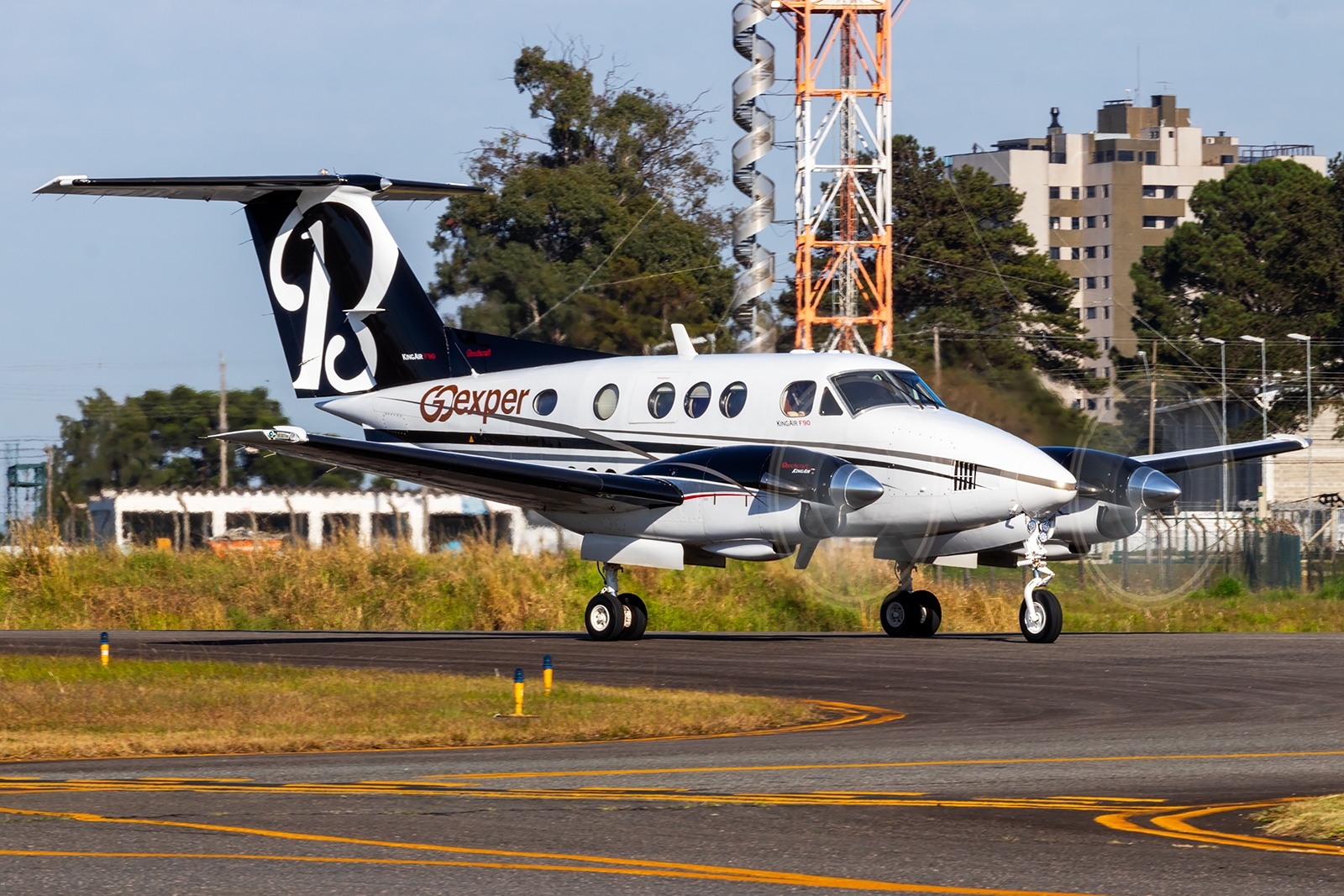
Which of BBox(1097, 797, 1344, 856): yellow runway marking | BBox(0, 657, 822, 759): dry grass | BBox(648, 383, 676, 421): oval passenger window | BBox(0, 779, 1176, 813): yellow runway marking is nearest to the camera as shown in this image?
BBox(1097, 797, 1344, 856): yellow runway marking

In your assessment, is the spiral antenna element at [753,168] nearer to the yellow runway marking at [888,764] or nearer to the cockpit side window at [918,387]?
the cockpit side window at [918,387]

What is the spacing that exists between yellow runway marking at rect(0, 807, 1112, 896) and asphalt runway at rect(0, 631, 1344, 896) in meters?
0.02

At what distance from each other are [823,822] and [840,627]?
2347 centimetres

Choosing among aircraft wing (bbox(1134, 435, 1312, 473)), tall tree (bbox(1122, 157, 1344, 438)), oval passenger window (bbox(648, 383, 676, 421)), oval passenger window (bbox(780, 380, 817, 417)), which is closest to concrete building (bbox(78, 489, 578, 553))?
oval passenger window (bbox(648, 383, 676, 421))

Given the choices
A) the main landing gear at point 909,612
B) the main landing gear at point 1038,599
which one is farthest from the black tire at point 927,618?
the main landing gear at point 1038,599

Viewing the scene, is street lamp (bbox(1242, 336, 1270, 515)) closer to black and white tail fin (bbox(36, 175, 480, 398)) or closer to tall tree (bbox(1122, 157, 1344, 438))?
tall tree (bbox(1122, 157, 1344, 438))

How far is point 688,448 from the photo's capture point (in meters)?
24.0

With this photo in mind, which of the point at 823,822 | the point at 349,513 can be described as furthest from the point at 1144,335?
the point at 823,822

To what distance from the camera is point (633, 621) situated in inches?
969

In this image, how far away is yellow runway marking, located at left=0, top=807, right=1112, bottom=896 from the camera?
25.6 feet

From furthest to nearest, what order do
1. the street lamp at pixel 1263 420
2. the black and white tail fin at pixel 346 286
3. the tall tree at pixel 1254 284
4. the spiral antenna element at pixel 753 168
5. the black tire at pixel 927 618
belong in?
the tall tree at pixel 1254 284
the street lamp at pixel 1263 420
the spiral antenna element at pixel 753 168
the black and white tail fin at pixel 346 286
the black tire at pixel 927 618

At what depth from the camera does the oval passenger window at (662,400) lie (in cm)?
2428

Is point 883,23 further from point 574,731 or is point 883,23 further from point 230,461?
point 574,731

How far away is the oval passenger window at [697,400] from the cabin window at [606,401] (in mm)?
1205
